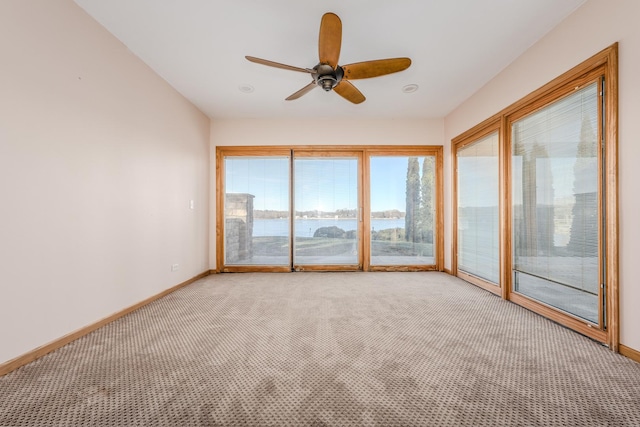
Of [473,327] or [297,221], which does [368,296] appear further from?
[297,221]

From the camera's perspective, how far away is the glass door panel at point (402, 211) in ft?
14.8

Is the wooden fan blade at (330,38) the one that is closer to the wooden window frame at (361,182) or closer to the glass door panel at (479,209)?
the wooden window frame at (361,182)

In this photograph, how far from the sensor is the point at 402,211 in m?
4.52

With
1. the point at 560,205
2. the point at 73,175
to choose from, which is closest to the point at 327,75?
the point at 73,175

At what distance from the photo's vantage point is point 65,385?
4.72 ft

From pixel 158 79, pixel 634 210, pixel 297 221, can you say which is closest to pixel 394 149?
pixel 297 221

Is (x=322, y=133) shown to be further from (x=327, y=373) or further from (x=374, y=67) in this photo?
(x=327, y=373)

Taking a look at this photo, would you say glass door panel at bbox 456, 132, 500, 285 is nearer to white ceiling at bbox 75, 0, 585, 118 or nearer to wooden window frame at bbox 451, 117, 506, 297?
wooden window frame at bbox 451, 117, 506, 297

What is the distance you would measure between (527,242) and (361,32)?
275cm

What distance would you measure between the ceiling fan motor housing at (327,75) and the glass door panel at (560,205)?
6.75ft

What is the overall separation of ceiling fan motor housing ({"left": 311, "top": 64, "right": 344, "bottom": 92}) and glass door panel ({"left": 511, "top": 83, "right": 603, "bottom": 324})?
206 cm

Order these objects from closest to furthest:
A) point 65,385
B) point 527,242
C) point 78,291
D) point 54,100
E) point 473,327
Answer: point 65,385, point 54,100, point 78,291, point 473,327, point 527,242

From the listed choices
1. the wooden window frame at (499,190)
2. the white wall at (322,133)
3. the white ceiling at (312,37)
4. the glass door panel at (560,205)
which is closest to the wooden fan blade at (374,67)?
the white ceiling at (312,37)

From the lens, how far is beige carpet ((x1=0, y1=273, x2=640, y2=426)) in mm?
1222
